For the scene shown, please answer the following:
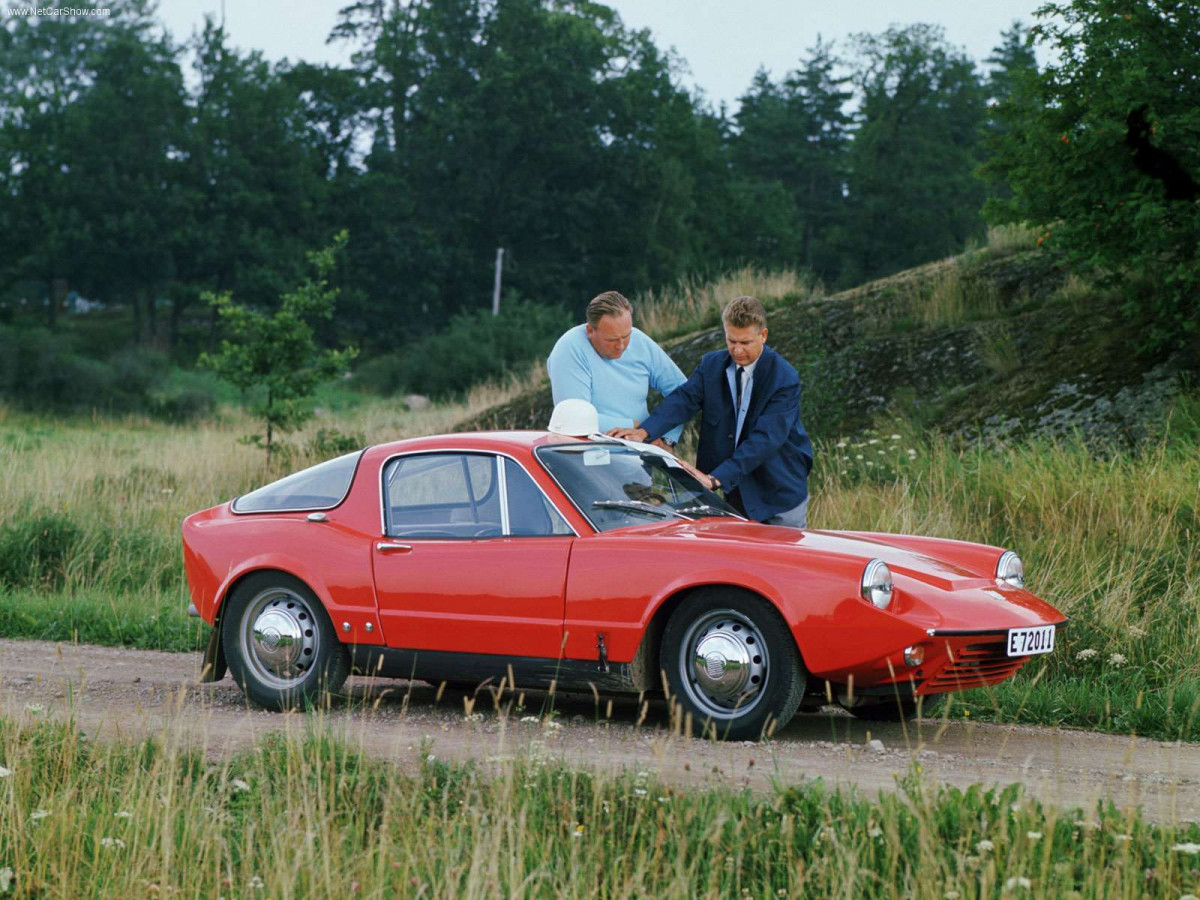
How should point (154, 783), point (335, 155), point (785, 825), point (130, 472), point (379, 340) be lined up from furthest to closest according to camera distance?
1. point (335, 155)
2. point (379, 340)
3. point (130, 472)
4. point (154, 783)
5. point (785, 825)

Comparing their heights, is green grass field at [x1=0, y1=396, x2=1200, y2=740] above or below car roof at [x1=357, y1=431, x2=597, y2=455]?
below

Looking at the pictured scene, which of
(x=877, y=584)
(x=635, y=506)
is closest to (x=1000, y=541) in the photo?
(x=635, y=506)

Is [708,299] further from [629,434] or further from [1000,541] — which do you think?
[629,434]

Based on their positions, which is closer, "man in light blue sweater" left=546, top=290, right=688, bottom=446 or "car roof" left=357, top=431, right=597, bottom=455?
"car roof" left=357, top=431, right=597, bottom=455

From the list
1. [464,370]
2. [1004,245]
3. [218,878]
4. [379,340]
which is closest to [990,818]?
[218,878]

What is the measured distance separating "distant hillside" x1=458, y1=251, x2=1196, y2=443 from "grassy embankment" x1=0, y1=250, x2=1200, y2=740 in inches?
24.4

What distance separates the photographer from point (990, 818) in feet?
16.0

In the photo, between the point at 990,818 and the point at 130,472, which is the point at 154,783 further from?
the point at 130,472

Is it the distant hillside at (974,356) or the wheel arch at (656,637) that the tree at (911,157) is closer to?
the distant hillside at (974,356)

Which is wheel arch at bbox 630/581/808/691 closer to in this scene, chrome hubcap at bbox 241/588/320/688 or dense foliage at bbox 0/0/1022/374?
chrome hubcap at bbox 241/588/320/688

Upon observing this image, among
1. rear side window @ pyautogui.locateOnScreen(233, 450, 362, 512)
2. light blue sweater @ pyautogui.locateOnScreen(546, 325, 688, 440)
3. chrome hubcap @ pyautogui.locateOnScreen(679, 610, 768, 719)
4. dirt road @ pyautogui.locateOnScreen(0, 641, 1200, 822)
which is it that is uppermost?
light blue sweater @ pyautogui.locateOnScreen(546, 325, 688, 440)

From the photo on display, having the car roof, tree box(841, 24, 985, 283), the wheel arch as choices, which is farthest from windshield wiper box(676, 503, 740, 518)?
tree box(841, 24, 985, 283)

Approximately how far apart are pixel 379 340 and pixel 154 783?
2588 inches

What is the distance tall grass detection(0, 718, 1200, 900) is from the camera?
448 centimetres
